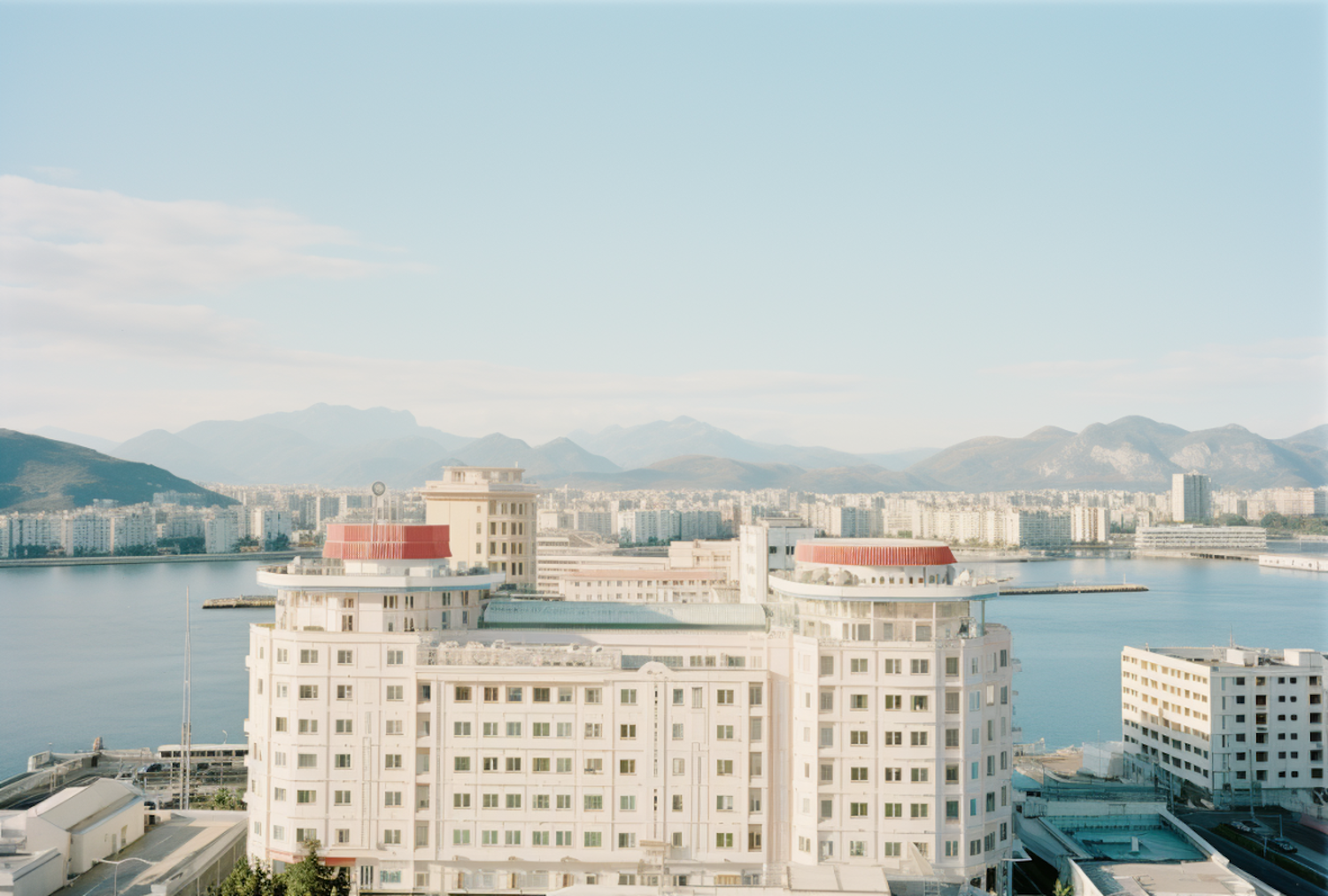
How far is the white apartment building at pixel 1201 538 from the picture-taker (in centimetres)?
9775

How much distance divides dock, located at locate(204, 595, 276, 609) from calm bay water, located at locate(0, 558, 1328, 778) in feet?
2.31

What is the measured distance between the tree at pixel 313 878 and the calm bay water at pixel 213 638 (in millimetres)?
→ 15987

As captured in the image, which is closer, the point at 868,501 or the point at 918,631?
the point at 918,631

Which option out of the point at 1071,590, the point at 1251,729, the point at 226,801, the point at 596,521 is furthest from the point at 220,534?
the point at 1251,729

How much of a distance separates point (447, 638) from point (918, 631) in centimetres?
694

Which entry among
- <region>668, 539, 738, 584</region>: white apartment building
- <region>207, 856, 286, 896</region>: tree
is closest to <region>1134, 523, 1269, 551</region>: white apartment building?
<region>668, 539, 738, 584</region>: white apartment building

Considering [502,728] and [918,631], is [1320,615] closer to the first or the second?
[918,631]

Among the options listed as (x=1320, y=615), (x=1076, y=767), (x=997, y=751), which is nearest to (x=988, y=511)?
(x=1320, y=615)

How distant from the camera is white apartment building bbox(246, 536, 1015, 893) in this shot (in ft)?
47.5

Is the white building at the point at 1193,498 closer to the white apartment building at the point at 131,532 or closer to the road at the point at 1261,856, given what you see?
the white apartment building at the point at 131,532

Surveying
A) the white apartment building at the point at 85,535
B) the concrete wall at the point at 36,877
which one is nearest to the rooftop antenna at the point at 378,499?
the concrete wall at the point at 36,877

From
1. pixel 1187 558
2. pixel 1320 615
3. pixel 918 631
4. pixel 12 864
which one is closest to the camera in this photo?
pixel 12 864

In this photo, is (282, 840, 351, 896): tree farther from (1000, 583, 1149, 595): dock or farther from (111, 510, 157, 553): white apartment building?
(111, 510, 157, 553): white apartment building

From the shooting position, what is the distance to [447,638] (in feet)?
52.4
